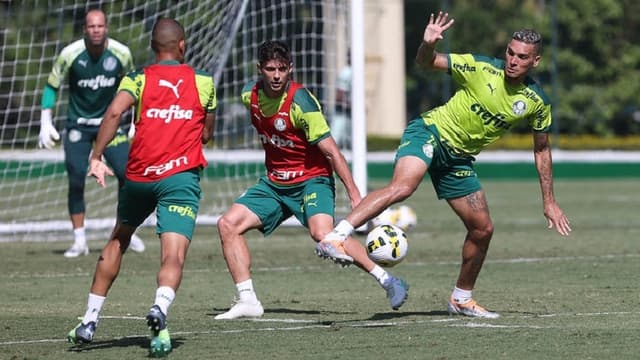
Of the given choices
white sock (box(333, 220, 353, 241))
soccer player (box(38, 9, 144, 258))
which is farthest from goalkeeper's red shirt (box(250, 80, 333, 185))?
soccer player (box(38, 9, 144, 258))

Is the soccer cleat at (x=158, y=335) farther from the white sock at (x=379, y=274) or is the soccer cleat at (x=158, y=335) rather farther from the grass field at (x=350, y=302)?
the white sock at (x=379, y=274)

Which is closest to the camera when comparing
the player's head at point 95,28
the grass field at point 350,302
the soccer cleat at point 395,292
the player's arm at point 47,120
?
the grass field at point 350,302

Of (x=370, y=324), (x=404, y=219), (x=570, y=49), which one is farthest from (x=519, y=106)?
(x=570, y=49)

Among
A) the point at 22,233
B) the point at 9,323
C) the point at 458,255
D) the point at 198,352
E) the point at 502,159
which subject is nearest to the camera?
the point at 198,352

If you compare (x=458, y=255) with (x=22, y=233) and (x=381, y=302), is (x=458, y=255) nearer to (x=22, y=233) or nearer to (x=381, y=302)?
(x=381, y=302)

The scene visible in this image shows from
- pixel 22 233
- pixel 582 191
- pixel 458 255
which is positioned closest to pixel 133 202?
pixel 458 255

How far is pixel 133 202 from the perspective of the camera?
8.44 meters

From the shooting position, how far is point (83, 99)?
14539mm

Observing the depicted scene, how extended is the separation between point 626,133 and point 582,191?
8474 millimetres

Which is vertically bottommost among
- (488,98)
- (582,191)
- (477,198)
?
(582,191)

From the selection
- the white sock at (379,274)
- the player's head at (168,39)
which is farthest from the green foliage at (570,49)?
the player's head at (168,39)

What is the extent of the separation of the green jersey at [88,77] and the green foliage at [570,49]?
60.3 ft

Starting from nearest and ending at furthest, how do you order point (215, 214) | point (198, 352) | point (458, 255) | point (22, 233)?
point (198, 352)
point (458, 255)
point (22, 233)
point (215, 214)

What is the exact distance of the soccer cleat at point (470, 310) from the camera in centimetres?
962
